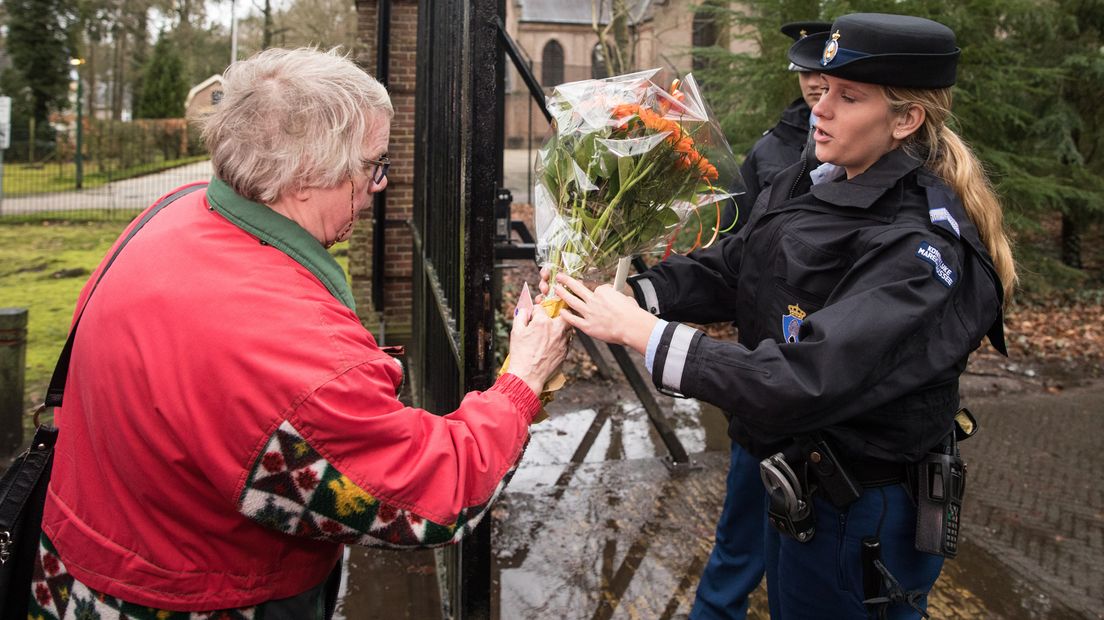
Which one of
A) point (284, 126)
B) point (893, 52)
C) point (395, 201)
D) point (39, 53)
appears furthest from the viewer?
point (39, 53)

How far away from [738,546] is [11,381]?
437 centimetres

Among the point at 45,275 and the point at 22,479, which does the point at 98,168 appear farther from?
the point at 22,479

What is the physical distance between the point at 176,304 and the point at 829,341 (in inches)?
53.4

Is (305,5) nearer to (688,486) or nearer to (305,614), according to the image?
(688,486)

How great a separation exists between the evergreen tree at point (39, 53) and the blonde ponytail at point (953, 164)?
3306 centimetres

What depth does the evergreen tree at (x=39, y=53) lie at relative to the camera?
30062 millimetres

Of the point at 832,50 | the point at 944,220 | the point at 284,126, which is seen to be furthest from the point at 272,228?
the point at 944,220

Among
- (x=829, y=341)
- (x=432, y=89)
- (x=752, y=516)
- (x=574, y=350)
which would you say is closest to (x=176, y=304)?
(x=829, y=341)

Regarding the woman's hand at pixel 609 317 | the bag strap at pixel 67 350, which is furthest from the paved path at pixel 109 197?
the woman's hand at pixel 609 317

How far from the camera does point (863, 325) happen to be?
1.98m

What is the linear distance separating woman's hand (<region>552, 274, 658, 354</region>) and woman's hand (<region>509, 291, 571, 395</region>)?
0.06m

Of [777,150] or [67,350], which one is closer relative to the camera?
[67,350]

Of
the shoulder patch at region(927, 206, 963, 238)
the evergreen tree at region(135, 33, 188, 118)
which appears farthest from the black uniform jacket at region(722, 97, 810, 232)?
the evergreen tree at region(135, 33, 188, 118)

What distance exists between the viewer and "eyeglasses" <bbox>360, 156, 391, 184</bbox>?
1.93m
